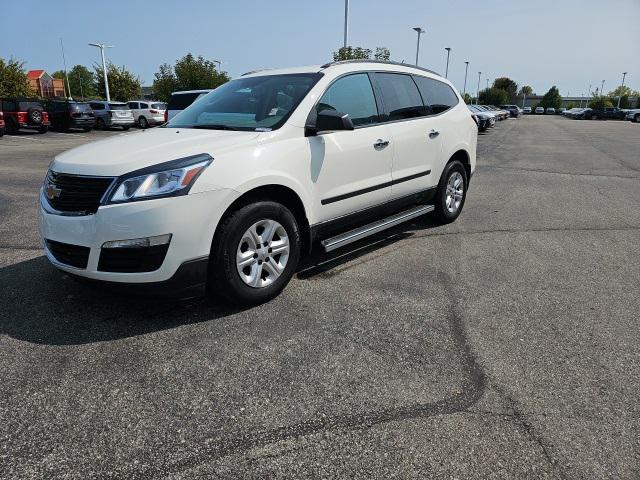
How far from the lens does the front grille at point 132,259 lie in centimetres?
311

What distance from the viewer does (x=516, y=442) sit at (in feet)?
7.57

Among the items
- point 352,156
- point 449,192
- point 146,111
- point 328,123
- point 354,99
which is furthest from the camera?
point 146,111

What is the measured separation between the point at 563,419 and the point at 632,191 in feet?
26.5

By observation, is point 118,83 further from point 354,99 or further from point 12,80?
point 354,99

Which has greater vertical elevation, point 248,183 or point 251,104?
point 251,104

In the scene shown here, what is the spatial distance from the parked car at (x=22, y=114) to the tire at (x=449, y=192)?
24.4 meters

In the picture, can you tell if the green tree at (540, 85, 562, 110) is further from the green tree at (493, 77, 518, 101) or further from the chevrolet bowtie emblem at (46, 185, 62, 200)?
the chevrolet bowtie emblem at (46, 185, 62, 200)

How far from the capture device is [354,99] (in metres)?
4.45

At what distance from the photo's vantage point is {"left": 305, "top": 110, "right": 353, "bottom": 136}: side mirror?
3812mm

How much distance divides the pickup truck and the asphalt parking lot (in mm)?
73694

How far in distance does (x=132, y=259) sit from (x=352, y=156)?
2.06 m

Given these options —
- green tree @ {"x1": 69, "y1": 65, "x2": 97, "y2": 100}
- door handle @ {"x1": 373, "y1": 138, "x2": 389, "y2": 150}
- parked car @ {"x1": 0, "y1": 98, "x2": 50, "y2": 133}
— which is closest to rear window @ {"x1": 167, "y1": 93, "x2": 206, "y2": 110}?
parked car @ {"x1": 0, "y1": 98, "x2": 50, "y2": 133}

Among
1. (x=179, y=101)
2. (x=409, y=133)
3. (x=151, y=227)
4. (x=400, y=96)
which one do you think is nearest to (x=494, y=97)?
(x=179, y=101)

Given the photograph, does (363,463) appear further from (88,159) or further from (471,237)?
(471,237)
